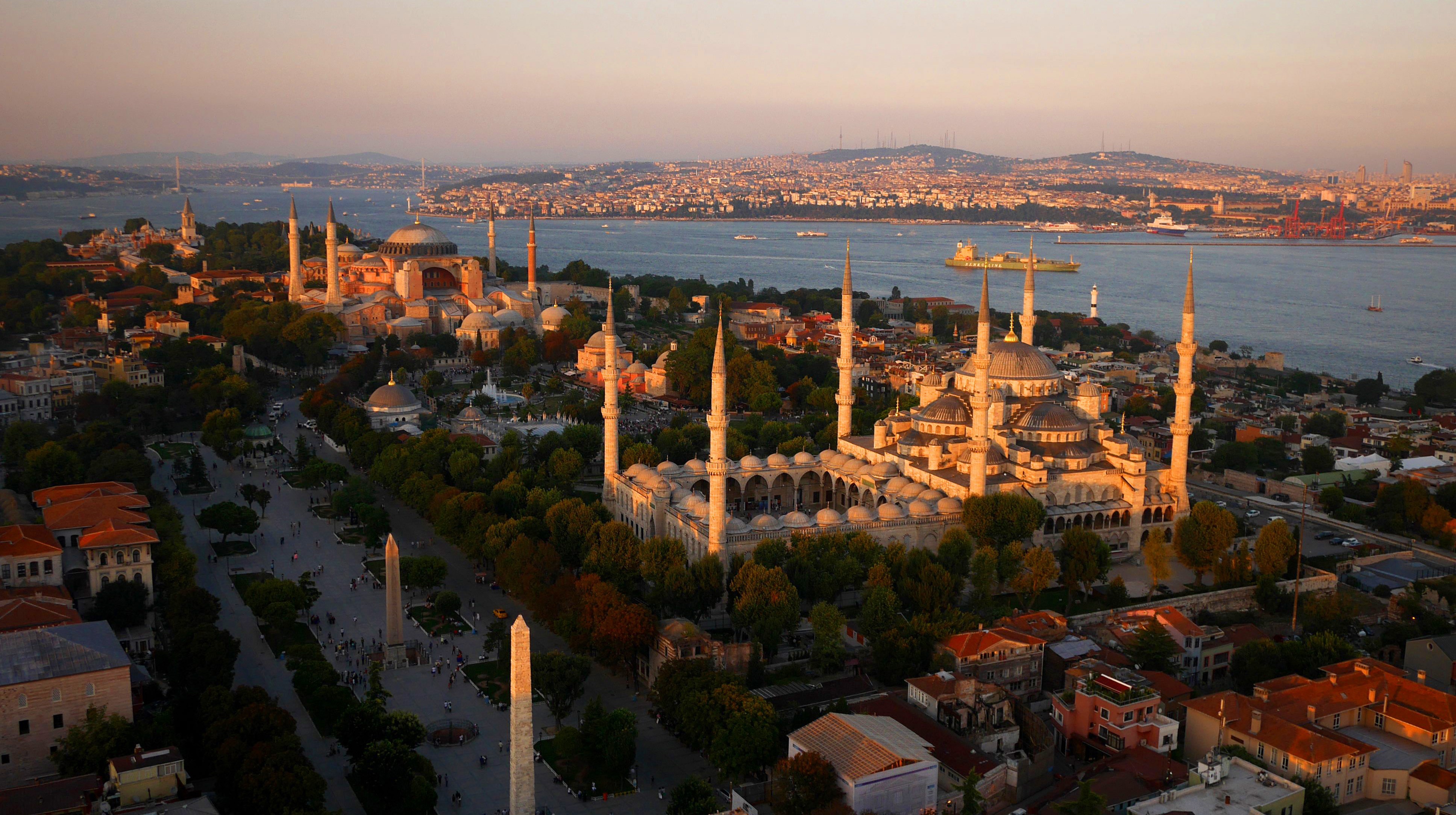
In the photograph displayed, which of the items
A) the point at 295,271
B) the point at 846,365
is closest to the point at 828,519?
the point at 846,365

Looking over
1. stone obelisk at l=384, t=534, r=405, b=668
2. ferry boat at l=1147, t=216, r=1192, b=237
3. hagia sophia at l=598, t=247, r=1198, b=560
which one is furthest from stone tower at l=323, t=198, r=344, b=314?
ferry boat at l=1147, t=216, r=1192, b=237

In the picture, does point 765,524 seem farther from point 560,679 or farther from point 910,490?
point 560,679

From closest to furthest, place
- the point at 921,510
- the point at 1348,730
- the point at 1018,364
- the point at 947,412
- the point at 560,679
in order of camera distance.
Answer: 1. the point at 1348,730
2. the point at 560,679
3. the point at 921,510
4. the point at 947,412
5. the point at 1018,364

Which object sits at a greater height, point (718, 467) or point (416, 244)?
point (416, 244)

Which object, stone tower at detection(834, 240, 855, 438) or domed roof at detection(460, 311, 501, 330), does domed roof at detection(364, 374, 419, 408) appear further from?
domed roof at detection(460, 311, 501, 330)

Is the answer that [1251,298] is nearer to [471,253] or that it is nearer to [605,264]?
[605,264]

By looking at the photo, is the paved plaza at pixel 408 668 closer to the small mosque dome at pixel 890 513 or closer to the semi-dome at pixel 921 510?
the small mosque dome at pixel 890 513

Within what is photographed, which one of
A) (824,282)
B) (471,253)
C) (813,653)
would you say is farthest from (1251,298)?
(813,653)
